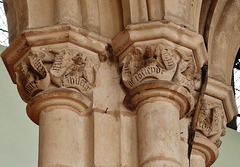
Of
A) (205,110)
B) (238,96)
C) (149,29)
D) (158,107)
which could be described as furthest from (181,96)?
(238,96)

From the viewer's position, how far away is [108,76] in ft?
12.7

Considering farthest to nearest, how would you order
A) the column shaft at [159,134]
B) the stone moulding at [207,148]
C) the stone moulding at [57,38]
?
the stone moulding at [207,148] → the stone moulding at [57,38] → the column shaft at [159,134]

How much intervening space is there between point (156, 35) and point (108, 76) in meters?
0.34

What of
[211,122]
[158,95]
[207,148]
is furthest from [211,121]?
[158,95]

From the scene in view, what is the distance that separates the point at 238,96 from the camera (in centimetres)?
837

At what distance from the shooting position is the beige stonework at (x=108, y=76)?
361 centimetres

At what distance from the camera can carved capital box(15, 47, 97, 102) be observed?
12.2 ft

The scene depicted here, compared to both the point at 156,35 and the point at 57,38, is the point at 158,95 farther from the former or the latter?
the point at 57,38

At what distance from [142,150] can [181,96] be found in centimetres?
37

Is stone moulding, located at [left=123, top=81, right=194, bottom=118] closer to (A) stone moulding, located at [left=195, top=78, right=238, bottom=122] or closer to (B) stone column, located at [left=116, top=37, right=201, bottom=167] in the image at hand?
(B) stone column, located at [left=116, top=37, right=201, bottom=167]

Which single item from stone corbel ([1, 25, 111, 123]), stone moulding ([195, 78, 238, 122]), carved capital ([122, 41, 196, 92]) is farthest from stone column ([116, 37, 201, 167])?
stone moulding ([195, 78, 238, 122])

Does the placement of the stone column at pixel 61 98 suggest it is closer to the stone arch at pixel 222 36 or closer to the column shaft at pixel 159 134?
the column shaft at pixel 159 134

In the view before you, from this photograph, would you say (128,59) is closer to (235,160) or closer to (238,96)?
(235,160)

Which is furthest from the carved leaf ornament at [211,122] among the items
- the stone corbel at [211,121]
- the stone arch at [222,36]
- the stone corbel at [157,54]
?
the stone corbel at [157,54]
